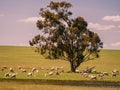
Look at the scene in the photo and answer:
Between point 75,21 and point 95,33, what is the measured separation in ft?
11.0

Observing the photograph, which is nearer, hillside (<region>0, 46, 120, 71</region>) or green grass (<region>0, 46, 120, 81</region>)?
green grass (<region>0, 46, 120, 81</region>)

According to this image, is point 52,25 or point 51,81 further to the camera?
point 52,25

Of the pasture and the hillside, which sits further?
the hillside

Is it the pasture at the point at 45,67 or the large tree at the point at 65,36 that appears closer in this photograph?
the pasture at the point at 45,67

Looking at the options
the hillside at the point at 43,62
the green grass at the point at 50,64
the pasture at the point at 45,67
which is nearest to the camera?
the pasture at the point at 45,67

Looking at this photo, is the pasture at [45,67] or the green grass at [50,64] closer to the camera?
the pasture at [45,67]

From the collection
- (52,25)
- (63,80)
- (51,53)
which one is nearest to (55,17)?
(52,25)

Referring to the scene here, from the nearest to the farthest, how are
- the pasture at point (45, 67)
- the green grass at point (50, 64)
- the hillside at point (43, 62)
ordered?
the pasture at point (45, 67) < the green grass at point (50, 64) < the hillside at point (43, 62)

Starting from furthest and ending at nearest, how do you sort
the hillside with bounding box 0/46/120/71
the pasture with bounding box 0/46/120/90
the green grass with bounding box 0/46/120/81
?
the hillside with bounding box 0/46/120/71 → the green grass with bounding box 0/46/120/81 → the pasture with bounding box 0/46/120/90

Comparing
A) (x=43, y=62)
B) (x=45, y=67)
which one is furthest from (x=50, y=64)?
(x=45, y=67)

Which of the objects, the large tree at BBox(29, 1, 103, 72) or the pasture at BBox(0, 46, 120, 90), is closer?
the pasture at BBox(0, 46, 120, 90)

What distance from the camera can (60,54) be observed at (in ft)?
199

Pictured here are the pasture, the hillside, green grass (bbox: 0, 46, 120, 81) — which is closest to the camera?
the pasture

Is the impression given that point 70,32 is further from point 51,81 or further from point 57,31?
point 51,81
